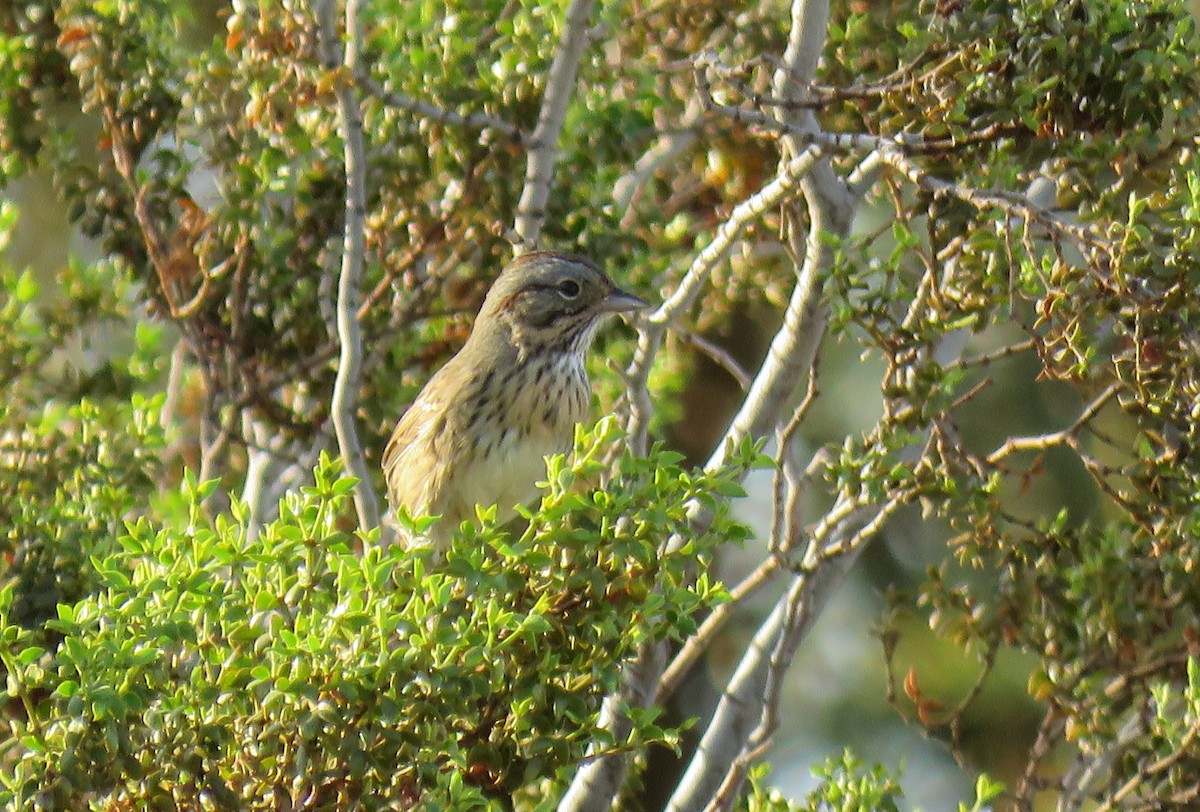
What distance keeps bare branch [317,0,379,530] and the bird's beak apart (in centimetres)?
95

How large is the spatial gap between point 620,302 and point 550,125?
2.05 feet

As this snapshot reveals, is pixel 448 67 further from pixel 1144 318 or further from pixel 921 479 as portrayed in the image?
pixel 1144 318

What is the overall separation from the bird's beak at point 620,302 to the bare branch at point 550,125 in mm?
326

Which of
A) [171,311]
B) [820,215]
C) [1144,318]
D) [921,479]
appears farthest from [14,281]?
[1144,318]

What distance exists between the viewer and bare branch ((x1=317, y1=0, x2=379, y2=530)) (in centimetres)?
466

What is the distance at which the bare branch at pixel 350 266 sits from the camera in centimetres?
466

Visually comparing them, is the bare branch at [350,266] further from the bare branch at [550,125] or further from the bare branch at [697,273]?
the bare branch at [697,273]

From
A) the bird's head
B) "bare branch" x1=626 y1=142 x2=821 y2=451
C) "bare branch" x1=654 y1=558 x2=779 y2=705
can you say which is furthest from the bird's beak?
"bare branch" x1=654 y1=558 x2=779 y2=705

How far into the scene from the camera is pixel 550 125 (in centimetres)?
507

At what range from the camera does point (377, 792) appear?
11.0ft

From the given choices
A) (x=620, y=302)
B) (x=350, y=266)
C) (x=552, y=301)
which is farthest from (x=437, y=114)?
(x=552, y=301)

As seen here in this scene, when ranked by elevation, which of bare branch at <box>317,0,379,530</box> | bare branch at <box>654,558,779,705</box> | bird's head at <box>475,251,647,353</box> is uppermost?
bare branch at <box>317,0,379,530</box>

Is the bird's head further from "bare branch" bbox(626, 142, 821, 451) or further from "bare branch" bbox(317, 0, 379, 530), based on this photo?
"bare branch" bbox(317, 0, 379, 530)

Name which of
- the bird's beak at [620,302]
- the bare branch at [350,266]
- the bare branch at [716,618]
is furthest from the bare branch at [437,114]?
the bare branch at [716,618]
